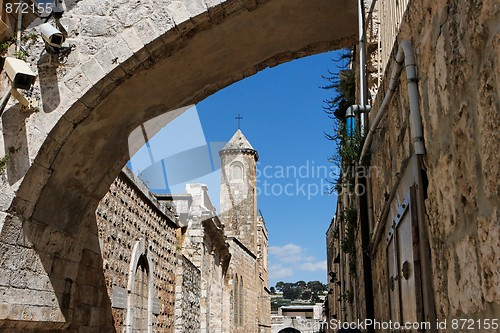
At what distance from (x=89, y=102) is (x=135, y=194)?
4405mm

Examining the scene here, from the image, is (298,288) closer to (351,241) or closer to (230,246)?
(230,246)

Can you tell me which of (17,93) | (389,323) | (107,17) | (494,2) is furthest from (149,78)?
(494,2)

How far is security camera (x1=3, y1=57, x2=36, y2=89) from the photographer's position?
4.72 metres

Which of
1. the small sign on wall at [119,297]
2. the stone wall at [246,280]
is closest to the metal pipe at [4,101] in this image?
the small sign on wall at [119,297]

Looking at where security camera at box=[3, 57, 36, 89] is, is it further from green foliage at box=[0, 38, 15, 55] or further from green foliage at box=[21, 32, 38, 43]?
green foliage at box=[21, 32, 38, 43]

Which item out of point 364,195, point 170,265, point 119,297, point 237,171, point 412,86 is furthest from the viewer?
point 237,171

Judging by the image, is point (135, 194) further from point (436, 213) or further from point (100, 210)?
point (436, 213)

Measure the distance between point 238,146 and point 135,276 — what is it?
30920mm

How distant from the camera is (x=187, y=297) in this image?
1398 cm

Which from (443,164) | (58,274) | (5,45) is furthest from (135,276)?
(443,164)

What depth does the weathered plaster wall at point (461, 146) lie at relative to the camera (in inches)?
61.3

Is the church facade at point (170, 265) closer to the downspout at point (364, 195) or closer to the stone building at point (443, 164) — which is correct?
the downspout at point (364, 195)

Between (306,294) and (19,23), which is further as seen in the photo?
(306,294)

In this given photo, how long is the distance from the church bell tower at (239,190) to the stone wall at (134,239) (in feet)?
83.3
